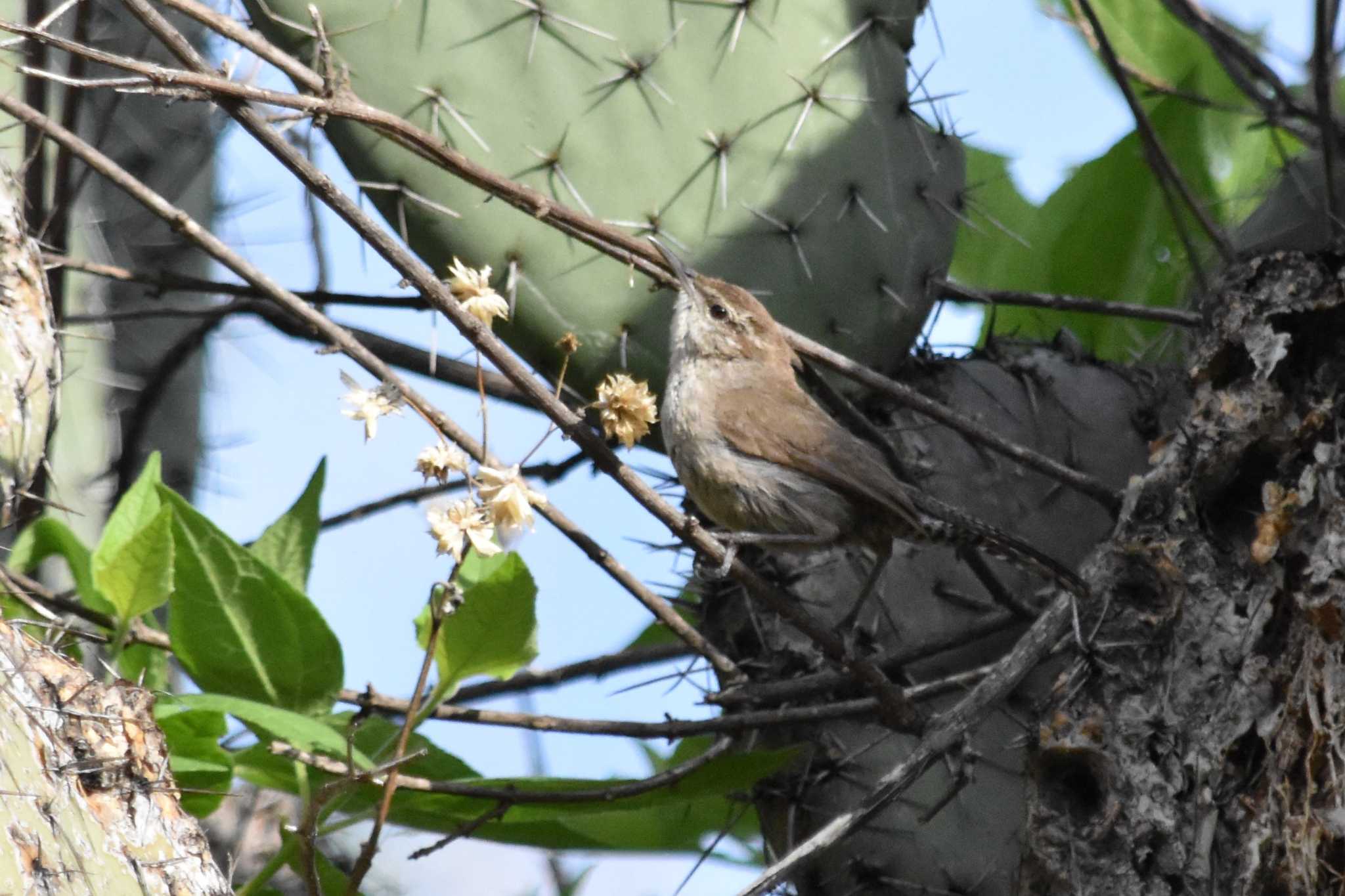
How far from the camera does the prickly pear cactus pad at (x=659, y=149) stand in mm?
2918

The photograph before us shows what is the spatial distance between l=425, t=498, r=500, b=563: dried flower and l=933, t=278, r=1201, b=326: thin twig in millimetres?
1721

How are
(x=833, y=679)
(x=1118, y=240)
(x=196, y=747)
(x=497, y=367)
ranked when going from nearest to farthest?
(x=497, y=367) < (x=196, y=747) < (x=833, y=679) < (x=1118, y=240)

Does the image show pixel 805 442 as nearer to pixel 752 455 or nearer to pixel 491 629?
pixel 752 455

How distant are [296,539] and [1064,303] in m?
1.98

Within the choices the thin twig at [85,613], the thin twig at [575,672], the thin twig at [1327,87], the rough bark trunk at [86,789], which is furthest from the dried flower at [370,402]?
the thin twig at [1327,87]

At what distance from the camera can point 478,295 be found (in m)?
2.25

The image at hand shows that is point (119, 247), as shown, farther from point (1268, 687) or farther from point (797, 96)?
point (1268, 687)

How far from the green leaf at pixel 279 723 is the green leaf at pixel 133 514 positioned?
317 millimetres

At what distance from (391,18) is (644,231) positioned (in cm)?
69

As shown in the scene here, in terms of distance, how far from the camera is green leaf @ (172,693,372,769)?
2.26 metres

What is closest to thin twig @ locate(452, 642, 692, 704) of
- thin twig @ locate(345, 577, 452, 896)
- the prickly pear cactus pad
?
the prickly pear cactus pad

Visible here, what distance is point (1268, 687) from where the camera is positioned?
95.3 inches

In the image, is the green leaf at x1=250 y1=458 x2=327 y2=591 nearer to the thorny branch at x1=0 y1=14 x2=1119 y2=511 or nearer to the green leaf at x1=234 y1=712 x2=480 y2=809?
the green leaf at x1=234 y1=712 x2=480 y2=809

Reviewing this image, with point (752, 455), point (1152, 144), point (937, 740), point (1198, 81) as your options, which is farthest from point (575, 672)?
point (1198, 81)
